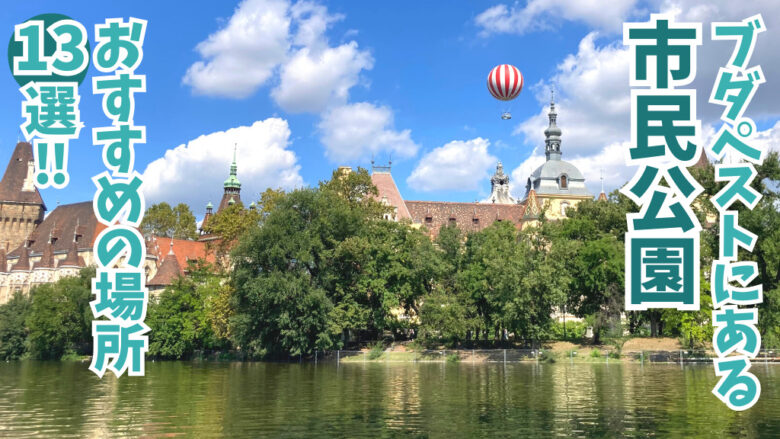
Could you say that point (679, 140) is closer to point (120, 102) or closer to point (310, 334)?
point (120, 102)

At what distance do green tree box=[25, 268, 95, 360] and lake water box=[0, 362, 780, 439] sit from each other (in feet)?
99.6

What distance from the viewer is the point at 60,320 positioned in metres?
72.4

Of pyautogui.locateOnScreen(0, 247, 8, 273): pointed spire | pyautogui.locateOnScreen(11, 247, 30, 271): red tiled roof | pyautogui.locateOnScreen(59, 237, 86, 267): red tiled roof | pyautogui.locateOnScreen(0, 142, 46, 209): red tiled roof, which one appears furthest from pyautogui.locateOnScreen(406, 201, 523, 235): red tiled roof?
pyautogui.locateOnScreen(0, 142, 46, 209): red tiled roof

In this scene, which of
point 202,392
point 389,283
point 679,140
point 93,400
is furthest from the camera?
point 389,283

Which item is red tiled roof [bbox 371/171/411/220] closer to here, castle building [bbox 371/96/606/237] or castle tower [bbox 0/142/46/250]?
castle building [bbox 371/96/606/237]

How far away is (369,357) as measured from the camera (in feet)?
186

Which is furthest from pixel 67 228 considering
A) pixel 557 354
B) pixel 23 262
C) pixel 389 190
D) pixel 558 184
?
pixel 557 354

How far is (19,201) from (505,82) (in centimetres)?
11477

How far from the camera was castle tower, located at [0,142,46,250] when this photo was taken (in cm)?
12569

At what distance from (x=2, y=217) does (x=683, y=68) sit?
12906 centimetres

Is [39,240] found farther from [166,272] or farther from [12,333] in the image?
[12,333]

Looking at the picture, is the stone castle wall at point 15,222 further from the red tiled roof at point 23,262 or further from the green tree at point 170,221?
the green tree at point 170,221

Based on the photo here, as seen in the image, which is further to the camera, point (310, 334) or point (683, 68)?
point (310, 334)

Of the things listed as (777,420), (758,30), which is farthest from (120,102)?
(777,420)
